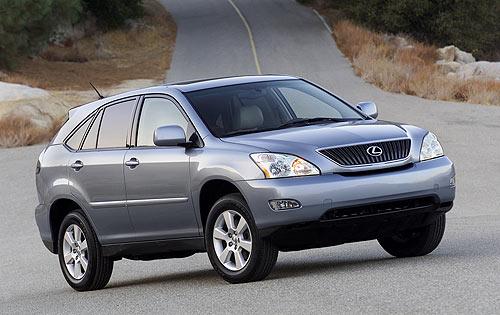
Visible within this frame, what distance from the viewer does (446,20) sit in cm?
5591

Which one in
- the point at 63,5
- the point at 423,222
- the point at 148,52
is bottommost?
the point at 148,52

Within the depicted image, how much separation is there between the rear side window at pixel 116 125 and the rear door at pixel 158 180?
0.18 meters

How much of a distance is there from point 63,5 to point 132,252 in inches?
1419

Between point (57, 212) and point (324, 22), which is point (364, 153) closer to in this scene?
point (57, 212)

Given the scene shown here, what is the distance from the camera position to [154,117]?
11539 mm

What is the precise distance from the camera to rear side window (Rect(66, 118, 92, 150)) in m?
12.4

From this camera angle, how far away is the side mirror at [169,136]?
1067cm

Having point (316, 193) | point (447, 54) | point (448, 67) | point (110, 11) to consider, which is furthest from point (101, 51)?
point (316, 193)

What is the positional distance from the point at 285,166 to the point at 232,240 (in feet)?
2.46

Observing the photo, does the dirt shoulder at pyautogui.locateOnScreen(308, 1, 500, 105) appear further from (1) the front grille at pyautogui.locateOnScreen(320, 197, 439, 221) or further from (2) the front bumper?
(2) the front bumper

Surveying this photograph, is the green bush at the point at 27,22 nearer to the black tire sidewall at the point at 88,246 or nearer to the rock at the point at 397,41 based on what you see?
the rock at the point at 397,41

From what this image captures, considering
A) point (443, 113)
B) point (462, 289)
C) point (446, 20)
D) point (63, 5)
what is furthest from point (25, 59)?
point (462, 289)

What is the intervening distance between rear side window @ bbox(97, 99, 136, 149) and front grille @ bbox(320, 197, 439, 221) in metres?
2.43

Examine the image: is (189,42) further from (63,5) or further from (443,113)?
(443,113)
